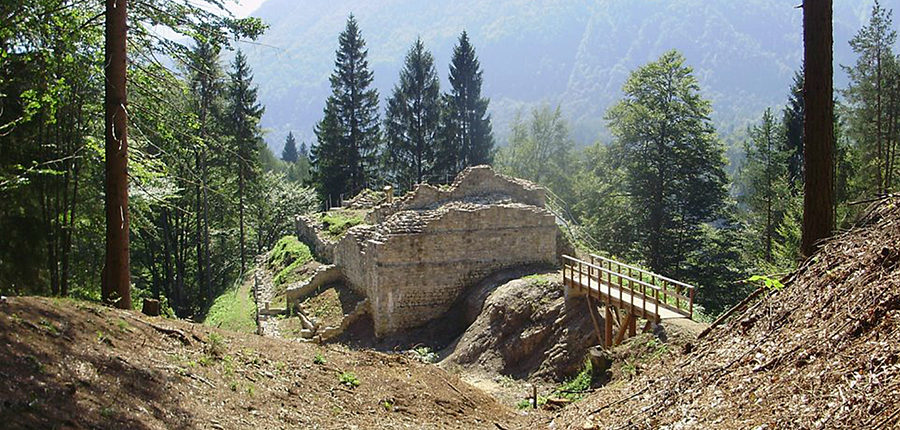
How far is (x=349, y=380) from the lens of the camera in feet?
33.3

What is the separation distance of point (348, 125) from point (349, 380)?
119 ft

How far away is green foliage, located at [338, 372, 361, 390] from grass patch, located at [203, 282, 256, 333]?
10236 millimetres

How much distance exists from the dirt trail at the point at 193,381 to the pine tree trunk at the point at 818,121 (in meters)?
5.55

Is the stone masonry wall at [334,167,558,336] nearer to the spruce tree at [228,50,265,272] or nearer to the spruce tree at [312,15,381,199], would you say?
the spruce tree at [228,50,265,272]

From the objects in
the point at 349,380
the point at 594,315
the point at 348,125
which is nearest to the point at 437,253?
the point at 594,315

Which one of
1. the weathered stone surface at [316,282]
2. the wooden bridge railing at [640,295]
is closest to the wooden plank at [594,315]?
the wooden bridge railing at [640,295]

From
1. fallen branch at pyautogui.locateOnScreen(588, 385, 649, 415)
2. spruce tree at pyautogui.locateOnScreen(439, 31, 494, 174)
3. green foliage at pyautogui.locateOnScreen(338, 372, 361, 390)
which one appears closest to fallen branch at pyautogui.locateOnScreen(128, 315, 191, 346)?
green foliage at pyautogui.locateOnScreen(338, 372, 361, 390)

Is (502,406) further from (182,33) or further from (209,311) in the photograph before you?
(209,311)

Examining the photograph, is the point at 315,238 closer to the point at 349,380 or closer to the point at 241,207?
the point at 241,207

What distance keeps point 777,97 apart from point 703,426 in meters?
182

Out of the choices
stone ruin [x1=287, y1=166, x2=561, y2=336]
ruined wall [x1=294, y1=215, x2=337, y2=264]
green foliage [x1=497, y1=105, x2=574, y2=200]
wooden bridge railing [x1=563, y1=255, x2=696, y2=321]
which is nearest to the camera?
wooden bridge railing [x1=563, y1=255, x2=696, y2=321]

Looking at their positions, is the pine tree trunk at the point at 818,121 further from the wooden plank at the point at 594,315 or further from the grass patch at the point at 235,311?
the grass patch at the point at 235,311

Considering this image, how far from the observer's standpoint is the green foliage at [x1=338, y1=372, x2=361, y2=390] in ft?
32.8

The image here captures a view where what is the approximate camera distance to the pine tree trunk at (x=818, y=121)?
820 cm
